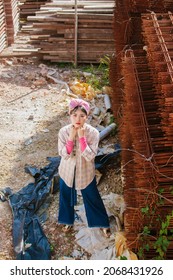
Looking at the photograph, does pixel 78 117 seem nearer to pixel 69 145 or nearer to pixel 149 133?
pixel 69 145

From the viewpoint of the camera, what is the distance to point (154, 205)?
3.72 meters

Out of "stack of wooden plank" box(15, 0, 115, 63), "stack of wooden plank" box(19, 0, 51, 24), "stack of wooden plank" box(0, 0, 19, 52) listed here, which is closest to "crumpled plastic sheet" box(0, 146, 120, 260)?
"stack of wooden plank" box(15, 0, 115, 63)

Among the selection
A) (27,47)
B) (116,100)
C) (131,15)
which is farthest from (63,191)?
(27,47)

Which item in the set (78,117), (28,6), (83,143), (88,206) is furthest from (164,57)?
(28,6)

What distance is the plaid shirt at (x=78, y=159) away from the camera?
448cm

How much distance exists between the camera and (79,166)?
4.63m

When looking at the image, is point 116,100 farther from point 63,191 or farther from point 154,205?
point 154,205

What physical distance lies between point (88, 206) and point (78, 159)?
0.78m

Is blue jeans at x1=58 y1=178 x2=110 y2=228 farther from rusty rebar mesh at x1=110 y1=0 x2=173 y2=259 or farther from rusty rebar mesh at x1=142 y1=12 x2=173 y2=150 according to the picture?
rusty rebar mesh at x1=142 y1=12 x2=173 y2=150

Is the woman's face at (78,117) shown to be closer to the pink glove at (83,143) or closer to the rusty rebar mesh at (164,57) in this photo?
the pink glove at (83,143)

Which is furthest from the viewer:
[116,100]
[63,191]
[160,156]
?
[116,100]

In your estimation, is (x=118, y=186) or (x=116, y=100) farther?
(x=116, y=100)
